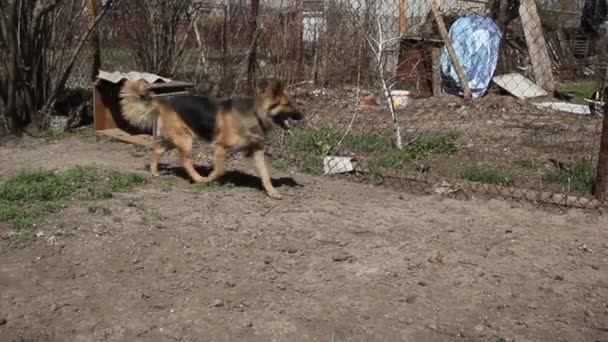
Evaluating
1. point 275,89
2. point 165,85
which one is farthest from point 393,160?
point 165,85

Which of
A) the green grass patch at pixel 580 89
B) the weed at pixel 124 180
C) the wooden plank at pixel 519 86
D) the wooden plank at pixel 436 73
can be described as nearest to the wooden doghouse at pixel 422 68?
the wooden plank at pixel 436 73

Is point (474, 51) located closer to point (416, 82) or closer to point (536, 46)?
point (536, 46)

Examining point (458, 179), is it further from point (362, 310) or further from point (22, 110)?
point (22, 110)

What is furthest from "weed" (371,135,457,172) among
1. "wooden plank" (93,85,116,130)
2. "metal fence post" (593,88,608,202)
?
"wooden plank" (93,85,116,130)

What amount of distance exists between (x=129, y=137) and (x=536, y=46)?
769 cm

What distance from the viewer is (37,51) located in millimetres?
7668

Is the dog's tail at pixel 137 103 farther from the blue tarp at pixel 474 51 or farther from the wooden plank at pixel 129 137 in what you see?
the blue tarp at pixel 474 51

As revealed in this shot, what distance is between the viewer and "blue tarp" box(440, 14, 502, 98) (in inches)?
460

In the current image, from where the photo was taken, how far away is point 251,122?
527cm

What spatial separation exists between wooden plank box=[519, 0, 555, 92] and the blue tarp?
1.78 ft

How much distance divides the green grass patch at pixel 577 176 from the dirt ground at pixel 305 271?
1.49ft

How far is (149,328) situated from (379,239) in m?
1.70

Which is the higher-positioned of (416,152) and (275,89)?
(275,89)

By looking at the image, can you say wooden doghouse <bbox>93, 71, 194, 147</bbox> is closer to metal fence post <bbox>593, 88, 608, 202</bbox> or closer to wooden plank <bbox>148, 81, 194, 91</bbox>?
wooden plank <bbox>148, 81, 194, 91</bbox>
